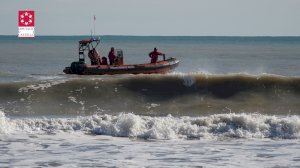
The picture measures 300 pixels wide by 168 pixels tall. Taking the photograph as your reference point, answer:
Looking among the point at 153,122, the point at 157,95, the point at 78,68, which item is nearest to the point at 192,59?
the point at 78,68

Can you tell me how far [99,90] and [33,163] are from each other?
10.5m

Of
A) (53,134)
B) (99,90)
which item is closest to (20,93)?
(99,90)

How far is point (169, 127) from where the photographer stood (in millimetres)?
16391

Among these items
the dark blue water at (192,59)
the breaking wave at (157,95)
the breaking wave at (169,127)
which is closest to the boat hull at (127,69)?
the dark blue water at (192,59)

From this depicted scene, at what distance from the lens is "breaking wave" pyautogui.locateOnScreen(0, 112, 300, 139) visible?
635 inches

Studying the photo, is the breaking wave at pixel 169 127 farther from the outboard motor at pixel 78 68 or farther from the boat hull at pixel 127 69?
the outboard motor at pixel 78 68

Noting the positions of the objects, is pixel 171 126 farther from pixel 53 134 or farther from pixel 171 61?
pixel 171 61

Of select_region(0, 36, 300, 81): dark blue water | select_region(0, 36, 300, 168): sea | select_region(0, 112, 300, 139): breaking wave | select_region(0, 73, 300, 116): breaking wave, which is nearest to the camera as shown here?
select_region(0, 36, 300, 168): sea

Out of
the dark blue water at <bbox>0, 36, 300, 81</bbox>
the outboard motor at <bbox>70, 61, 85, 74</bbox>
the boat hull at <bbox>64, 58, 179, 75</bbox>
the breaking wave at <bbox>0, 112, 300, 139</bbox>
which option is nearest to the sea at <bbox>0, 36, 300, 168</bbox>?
the breaking wave at <bbox>0, 112, 300, 139</bbox>

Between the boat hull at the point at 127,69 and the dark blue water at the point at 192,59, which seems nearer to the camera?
the boat hull at the point at 127,69

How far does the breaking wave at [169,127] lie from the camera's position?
1614cm

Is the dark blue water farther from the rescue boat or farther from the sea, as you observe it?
the sea

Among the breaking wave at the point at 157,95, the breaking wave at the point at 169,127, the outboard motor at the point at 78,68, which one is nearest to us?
the breaking wave at the point at 169,127

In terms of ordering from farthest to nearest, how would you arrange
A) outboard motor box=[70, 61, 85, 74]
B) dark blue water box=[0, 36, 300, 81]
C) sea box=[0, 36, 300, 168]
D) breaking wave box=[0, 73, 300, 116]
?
dark blue water box=[0, 36, 300, 81]
outboard motor box=[70, 61, 85, 74]
breaking wave box=[0, 73, 300, 116]
sea box=[0, 36, 300, 168]
